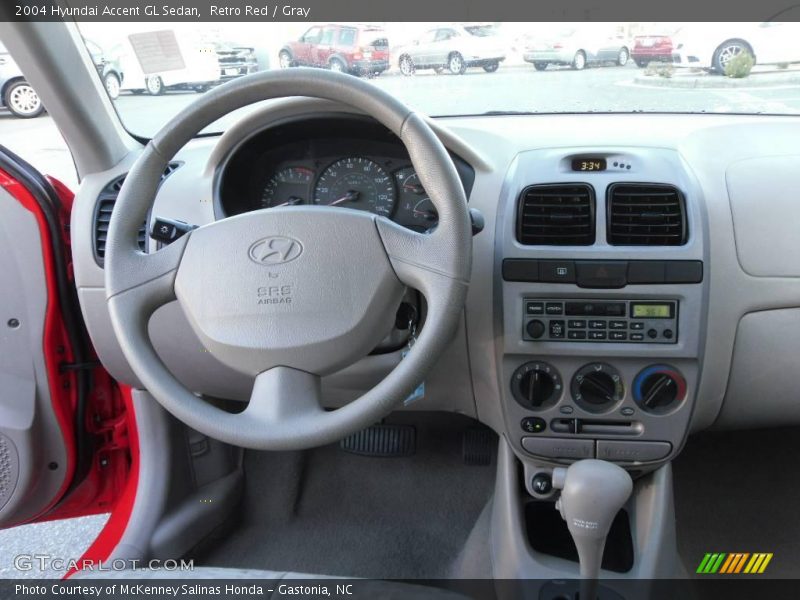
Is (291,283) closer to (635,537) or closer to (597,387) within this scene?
(597,387)

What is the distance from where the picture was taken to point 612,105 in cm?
188

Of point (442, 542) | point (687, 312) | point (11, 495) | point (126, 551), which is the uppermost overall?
point (687, 312)

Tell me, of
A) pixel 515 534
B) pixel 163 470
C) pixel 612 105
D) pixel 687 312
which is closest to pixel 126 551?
pixel 163 470

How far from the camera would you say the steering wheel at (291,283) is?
1167mm

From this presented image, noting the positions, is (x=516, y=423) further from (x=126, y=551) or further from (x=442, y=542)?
(x=126, y=551)

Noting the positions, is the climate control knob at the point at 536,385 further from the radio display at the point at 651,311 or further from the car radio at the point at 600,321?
the radio display at the point at 651,311

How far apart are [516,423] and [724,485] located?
0.97 meters

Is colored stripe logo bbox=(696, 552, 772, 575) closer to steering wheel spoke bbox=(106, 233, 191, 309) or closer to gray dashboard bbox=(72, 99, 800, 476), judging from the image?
gray dashboard bbox=(72, 99, 800, 476)

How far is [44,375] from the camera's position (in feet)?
6.04

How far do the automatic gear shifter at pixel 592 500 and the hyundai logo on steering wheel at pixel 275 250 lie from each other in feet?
2.21

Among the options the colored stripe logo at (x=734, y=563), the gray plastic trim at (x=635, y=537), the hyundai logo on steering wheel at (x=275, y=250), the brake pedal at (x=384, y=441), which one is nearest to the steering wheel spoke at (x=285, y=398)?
the hyundai logo on steering wheel at (x=275, y=250)

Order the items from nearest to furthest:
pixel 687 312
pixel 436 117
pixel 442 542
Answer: pixel 687 312, pixel 436 117, pixel 442 542

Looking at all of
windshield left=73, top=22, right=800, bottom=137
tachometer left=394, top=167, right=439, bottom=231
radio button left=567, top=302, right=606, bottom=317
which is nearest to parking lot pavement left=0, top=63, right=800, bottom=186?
windshield left=73, top=22, right=800, bottom=137

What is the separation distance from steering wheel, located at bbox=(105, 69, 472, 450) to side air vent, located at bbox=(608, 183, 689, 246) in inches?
19.4
